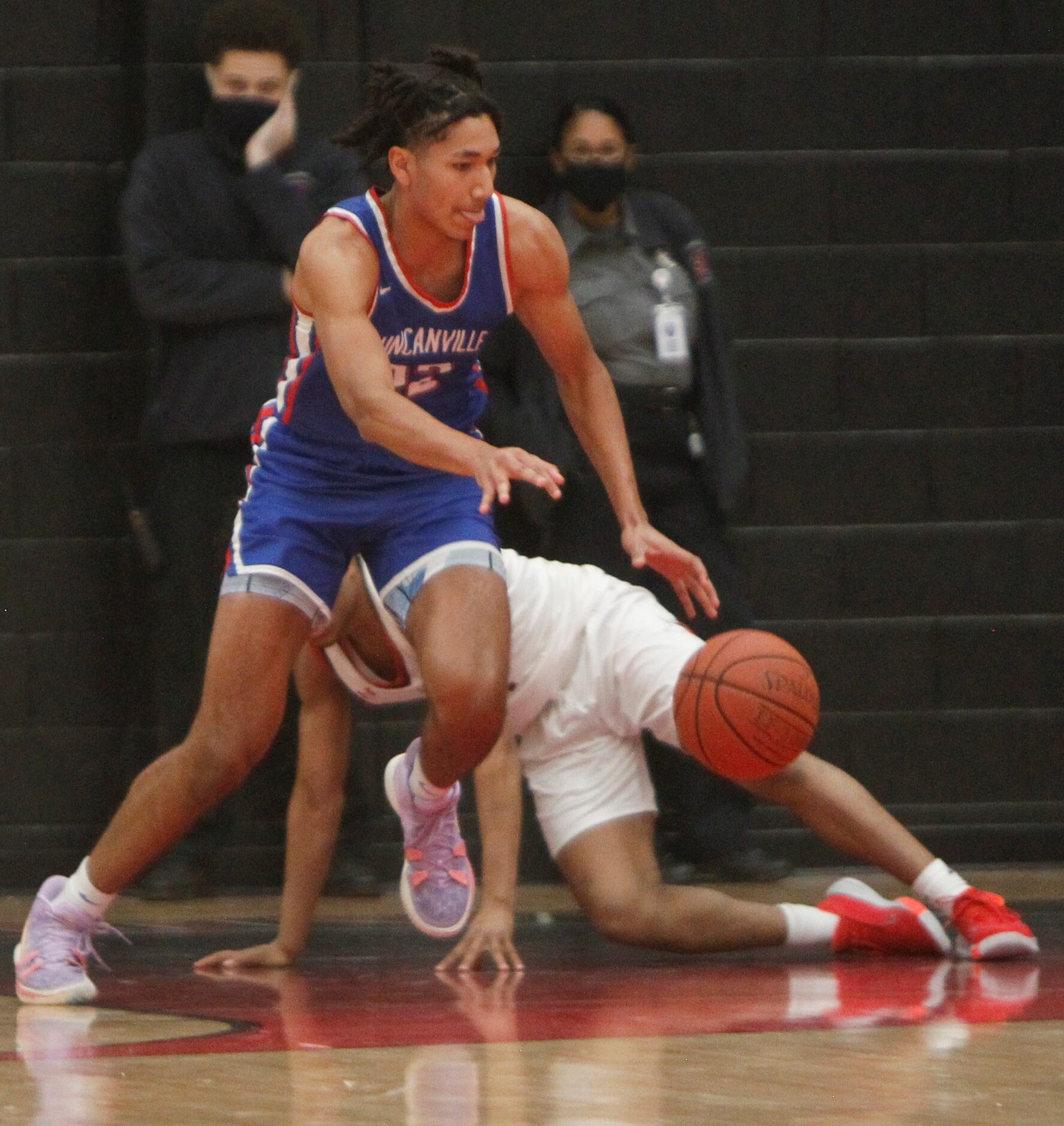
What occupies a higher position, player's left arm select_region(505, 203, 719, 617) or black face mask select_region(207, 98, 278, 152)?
black face mask select_region(207, 98, 278, 152)

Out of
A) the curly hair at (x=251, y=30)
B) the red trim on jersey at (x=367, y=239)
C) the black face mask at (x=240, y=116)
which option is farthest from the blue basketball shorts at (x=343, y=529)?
the curly hair at (x=251, y=30)

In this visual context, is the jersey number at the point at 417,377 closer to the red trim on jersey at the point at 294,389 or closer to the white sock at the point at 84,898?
the red trim on jersey at the point at 294,389

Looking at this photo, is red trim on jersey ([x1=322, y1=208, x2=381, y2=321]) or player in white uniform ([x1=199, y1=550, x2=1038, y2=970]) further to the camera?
player in white uniform ([x1=199, y1=550, x2=1038, y2=970])

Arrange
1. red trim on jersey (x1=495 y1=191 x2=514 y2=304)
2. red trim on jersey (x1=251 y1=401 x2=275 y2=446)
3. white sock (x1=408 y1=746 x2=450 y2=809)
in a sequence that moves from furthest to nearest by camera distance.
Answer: red trim on jersey (x1=251 y1=401 x2=275 y2=446) < white sock (x1=408 y1=746 x2=450 y2=809) < red trim on jersey (x1=495 y1=191 x2=514 y2=304)

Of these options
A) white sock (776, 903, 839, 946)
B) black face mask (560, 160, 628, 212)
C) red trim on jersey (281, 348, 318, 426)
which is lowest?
white sock (776, 903, 839, 946)

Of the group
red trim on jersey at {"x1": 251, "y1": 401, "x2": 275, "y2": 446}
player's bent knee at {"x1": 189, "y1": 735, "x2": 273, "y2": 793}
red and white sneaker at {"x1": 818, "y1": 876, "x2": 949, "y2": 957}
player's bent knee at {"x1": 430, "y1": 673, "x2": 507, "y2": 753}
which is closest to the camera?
player's bent knee at {"x1": 430, "y1": 673, "x2": 507, "y2": 753}

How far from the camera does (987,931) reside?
4336 mm

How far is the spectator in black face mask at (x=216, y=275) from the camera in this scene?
5.69 meters

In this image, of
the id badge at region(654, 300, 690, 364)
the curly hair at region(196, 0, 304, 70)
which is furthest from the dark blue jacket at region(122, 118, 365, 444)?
the id badge at region(654, 300, 690, 364)

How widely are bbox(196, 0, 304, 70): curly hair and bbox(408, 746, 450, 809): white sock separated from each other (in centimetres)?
229

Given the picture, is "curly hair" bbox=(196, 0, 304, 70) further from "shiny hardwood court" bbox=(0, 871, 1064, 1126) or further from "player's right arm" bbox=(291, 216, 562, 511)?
"shiny hardwood court" bbox=(0, 871, 1064, 1126)

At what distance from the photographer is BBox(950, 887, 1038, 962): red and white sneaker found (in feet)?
14.2

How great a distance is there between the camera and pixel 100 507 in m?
6.23

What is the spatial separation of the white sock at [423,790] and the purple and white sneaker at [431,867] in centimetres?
2
